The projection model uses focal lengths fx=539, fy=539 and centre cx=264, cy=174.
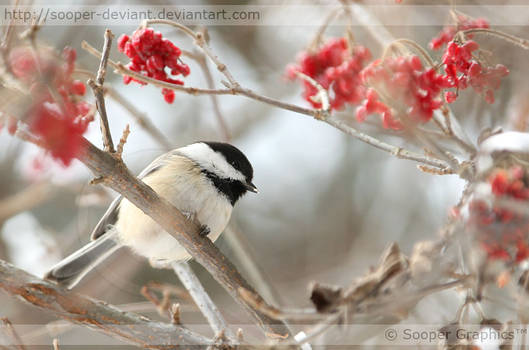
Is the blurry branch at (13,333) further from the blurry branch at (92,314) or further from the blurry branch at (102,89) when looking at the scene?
the blurry branch at (102,89)

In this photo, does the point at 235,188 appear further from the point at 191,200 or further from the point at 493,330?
the point at 493,330

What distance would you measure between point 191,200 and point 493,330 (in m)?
1.24

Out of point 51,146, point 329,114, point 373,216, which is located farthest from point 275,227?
point 51,146

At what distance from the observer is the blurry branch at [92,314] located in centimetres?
170

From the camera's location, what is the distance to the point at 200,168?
231 cm

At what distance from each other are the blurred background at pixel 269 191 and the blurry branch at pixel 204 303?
0.40 metres

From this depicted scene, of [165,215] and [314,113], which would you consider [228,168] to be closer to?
[165,215]

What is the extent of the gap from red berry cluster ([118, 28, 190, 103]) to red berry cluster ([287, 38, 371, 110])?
17.0 inches

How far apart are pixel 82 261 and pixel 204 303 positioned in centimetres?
61

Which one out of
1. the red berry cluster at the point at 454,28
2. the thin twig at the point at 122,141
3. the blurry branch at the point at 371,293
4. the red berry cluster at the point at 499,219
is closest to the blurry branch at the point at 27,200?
the thin twig at the point at 122,141

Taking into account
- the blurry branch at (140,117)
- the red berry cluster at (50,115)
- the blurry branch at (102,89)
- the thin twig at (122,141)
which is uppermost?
the blurry branch at (140,117)

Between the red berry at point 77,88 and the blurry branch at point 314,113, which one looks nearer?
the blurry branch at point 314,113

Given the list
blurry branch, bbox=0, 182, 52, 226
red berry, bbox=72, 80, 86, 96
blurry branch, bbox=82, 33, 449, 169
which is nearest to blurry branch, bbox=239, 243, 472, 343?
blurry branch, bbox=82, 33, 449, 169

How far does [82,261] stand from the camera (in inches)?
92.3
